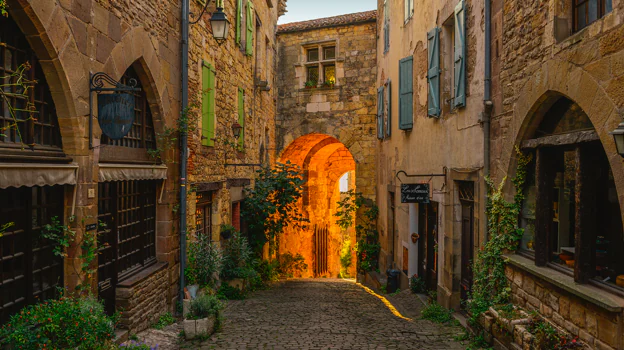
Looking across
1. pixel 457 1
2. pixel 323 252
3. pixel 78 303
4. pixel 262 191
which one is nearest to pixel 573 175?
pixel 457 1

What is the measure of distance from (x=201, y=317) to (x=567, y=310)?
4135 mm

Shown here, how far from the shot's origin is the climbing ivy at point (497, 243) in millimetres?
5566

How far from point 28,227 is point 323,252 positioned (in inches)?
675

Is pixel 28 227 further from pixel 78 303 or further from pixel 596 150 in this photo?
pixel 596 150

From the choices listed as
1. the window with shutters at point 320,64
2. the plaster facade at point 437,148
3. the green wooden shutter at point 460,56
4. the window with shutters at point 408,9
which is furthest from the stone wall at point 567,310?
the window with shutters at point 320,64

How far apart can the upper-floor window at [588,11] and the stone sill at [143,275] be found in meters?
5.58

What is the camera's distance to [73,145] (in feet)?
15.9

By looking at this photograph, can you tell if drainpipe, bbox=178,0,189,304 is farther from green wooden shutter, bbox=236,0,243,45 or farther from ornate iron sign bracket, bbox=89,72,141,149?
green wooden shutter, bbox=236,0,243,45

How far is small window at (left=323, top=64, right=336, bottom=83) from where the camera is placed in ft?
52.7

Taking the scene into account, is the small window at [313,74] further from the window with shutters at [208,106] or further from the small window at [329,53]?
the window with shutters at [208,106]

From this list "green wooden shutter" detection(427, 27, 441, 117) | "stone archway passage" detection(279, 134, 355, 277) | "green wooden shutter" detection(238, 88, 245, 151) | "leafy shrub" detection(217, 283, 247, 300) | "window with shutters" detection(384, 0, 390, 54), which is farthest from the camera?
"stone archway passage" detection(279, 134, 355, 277)

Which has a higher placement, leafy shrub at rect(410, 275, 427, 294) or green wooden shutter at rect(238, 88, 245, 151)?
green wooden shutter at rect(238, 88, 245, 151)

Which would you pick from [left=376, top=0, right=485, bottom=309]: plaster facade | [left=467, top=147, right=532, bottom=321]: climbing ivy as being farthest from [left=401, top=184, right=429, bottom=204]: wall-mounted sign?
[left=467, top=147, right=532, bottom=321]: climbing ivy

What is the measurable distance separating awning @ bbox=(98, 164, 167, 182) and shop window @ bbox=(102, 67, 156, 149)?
352 millimetres
